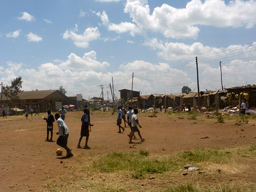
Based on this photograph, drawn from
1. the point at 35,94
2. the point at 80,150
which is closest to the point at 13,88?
the point at 35,94

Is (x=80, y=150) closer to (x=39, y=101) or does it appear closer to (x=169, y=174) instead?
(x=169, y=174)

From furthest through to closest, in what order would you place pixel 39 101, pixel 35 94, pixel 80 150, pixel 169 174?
pixel 35 94, pixel 39 101, pixel 80 150, pixel 169 174

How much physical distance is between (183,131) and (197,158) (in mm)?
7645

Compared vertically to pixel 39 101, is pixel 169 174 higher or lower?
lower

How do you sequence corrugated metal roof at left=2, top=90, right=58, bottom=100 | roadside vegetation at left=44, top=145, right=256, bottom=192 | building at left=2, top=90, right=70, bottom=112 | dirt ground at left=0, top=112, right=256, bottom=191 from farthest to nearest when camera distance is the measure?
1. corrugated metal roof at left=2, top=90, right=58, bottom=100
2. building at left=2, top=90, right=70, bottom=112
3. dirt ground at left=0, top=112, right=256, bottom=191
4. roadside vegetation at left=44, top=145, right=256, bottom=192

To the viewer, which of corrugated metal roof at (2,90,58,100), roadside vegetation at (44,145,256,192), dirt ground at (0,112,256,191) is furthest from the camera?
corrugated metal roof at (2,90,58,100)

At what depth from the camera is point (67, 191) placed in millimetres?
5734

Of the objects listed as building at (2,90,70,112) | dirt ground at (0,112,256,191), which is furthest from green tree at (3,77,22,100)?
dirt ground at (0,112,256,191)

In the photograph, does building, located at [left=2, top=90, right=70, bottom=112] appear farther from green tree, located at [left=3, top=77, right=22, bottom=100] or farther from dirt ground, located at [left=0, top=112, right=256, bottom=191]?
dirt ground, located at [left=0, top=112, right=256, bottom=191]

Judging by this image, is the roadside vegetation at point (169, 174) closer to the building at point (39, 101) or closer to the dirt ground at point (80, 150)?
the dirt ground at point (80, 150)

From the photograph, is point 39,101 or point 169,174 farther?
point 39,101

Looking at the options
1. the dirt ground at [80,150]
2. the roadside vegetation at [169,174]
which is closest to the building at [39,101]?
the dirt ground at [80,150]

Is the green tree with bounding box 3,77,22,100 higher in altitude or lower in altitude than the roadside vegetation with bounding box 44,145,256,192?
higher

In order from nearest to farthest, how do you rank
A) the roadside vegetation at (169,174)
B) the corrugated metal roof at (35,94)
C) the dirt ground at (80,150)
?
the roadside vegetation at (169,174), the dirt ground at (80,150), the corrugated metal roof at (35,94)
